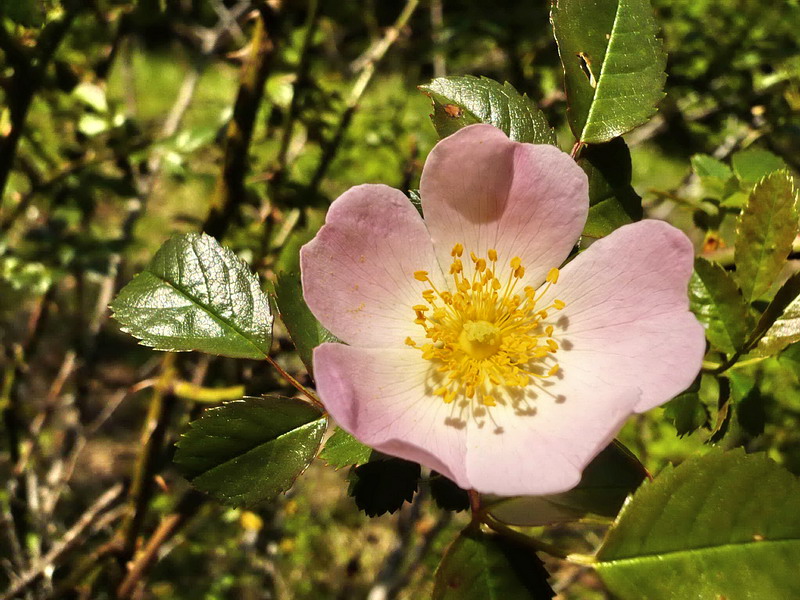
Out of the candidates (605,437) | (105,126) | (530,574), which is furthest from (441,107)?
(105,126)

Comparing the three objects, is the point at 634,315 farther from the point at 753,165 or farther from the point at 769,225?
the point at 753,165

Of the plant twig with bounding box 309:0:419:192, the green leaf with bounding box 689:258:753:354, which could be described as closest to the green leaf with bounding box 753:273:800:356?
the green leaf with bounding box 689:258:753:354

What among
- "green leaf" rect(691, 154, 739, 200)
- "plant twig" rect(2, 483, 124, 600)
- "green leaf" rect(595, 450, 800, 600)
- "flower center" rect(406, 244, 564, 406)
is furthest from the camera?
"plant twig" rect(2, 483, 124, 600)

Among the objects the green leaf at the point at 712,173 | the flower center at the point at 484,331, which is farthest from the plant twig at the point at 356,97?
the green leaf at the point at 712,173

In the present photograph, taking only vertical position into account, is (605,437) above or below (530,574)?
above

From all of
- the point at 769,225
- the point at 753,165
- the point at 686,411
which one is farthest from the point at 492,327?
the point at 753,165

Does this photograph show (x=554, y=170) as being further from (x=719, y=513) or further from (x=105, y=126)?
(x=105, y=126)

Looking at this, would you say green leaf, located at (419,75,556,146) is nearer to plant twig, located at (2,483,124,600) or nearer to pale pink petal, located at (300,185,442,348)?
pale pink petal, located at (300,185,442,348)

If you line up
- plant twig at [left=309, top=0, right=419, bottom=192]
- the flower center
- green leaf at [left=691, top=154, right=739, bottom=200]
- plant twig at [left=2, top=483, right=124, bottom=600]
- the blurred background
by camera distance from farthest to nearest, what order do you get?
plant twig at [left=309, top=0, right=419, bottom=192] < plant twig at [left=2, top=483, right=124, bottom=600] < the blurred background < green leaf at [left=691, top=154, right=739, bottom=200] < the flower center

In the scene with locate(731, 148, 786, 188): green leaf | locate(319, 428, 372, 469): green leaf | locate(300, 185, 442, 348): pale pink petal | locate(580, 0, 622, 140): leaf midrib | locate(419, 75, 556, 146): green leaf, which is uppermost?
locate(580, 0, 622, 140): leaf midrib
